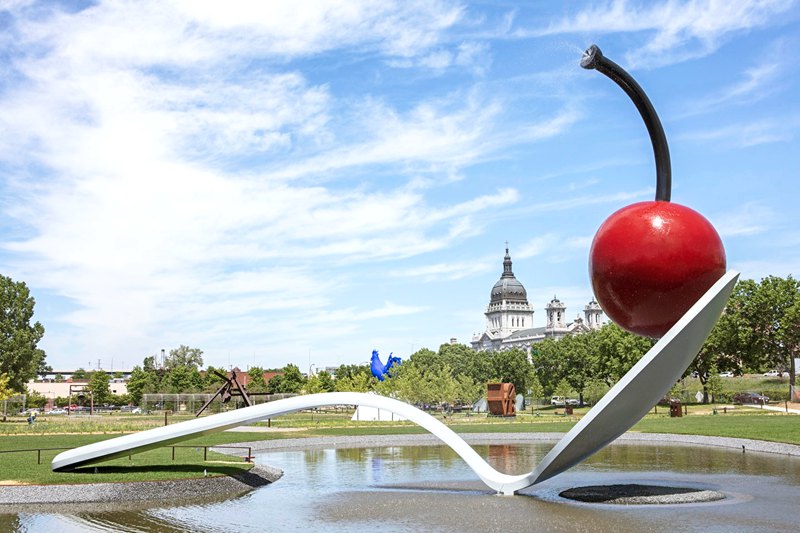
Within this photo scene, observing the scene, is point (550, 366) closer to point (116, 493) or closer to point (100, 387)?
point (100, 387)

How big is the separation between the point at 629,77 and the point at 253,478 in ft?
40.3

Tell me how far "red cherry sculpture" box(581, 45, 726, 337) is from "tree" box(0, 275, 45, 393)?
51349 mm

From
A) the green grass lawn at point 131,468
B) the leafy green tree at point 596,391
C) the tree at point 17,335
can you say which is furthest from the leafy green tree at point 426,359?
the green grass lawn at point 131,468

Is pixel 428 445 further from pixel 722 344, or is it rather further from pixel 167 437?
pixel 722 344

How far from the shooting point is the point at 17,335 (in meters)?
56.2

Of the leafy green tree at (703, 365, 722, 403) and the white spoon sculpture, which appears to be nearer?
the white spoon sculpture

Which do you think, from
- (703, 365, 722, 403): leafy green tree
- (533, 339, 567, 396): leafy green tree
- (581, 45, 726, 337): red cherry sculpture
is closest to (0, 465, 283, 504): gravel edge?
(581, 45, 726, 337): red cherry sculpture

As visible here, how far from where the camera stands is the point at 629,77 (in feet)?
48.4

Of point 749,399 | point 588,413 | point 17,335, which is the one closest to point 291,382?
point 17,335

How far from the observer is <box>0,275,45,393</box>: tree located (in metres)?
56.2

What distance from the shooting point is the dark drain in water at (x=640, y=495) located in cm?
1554

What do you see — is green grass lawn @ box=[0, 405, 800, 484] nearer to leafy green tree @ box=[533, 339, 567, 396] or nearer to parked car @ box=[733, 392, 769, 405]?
parked car @ box=[733, 392, 769, 405]

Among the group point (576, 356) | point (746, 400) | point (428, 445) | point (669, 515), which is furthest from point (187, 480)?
point (576, 356)

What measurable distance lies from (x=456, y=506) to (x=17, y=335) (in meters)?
Result: 49.0
